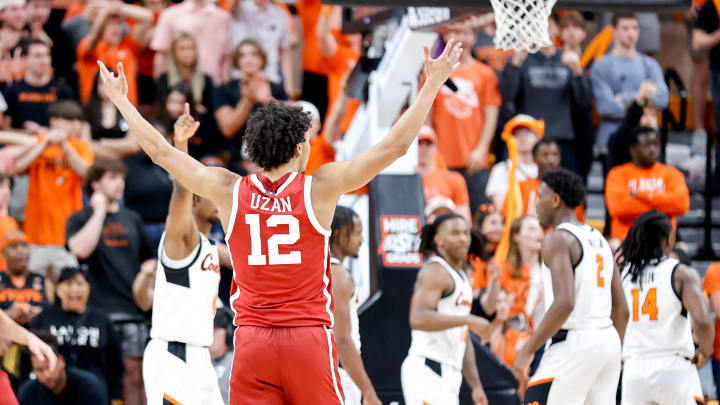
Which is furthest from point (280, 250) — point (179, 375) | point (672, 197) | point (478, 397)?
point (672, 197)

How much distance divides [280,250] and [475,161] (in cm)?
634

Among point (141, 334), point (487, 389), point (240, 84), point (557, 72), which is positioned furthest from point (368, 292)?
point (557, 72)

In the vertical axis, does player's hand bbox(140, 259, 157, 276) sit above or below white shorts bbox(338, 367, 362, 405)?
above

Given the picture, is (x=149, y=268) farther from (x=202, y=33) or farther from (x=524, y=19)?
(x=524, y=19)

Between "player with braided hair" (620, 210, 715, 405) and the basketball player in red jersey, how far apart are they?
124 inches

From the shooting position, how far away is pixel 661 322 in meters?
7.60

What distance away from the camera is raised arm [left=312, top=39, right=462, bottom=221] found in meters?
4.87

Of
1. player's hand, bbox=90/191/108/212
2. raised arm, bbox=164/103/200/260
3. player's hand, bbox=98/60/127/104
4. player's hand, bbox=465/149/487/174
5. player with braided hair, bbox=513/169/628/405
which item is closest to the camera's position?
player's hand, bbox=98/60/127/104

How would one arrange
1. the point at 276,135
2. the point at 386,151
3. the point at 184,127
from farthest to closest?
the point at 184,127
the point at 276,135
the point at 386,151

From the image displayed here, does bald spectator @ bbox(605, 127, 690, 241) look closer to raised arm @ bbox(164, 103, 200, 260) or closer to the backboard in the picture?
the backboard

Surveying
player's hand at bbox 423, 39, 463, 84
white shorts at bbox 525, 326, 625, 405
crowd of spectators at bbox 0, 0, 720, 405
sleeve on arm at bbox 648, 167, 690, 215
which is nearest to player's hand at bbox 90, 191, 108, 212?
crowd of spectators at bbox 0, 0, 720, 405

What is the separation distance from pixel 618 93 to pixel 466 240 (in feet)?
15.0

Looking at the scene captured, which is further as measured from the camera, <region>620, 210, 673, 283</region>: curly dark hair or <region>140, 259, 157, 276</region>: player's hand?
<region>140, 259, 157, 276</region>: player's hand

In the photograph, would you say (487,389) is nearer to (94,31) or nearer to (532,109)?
(532,109)
